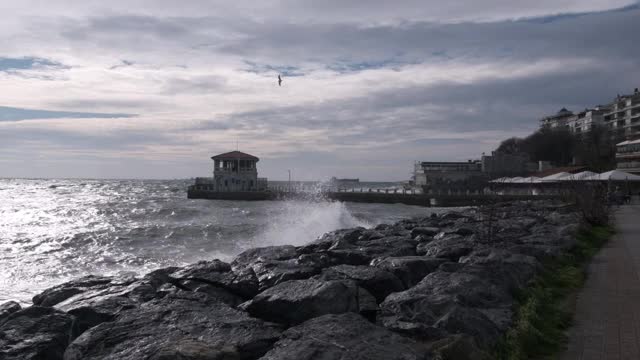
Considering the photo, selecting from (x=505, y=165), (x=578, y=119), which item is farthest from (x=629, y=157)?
(x=578, y=119)

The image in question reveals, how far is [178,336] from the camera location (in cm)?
558

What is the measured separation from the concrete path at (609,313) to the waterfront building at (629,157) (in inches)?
2053

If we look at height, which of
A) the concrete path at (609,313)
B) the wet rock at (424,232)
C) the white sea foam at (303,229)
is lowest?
the white sea foam at (303,229)

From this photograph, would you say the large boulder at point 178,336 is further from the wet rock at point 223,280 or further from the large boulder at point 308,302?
the wet rock at point 223,280

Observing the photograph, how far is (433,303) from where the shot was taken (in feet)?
21.6

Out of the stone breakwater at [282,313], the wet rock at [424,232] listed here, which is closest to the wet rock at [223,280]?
the stone breakwater at [282,313]

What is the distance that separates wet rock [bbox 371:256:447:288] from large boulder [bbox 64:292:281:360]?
3180 millimetres

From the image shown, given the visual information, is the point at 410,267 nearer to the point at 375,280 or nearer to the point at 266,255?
the point at 375,280

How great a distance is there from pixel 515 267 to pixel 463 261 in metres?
0.95

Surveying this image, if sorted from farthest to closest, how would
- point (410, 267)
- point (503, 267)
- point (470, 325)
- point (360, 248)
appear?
point (360, 248), point (410, 267), point (503, 267), point (470, 325)

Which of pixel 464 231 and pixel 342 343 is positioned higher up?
pixel 464 231

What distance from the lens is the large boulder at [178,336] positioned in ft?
16.8

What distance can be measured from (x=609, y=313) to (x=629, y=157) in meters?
63.0

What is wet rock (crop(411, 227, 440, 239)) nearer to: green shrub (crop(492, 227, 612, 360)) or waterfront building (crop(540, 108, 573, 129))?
green shrub (crop(492, 227, 612, 360))
